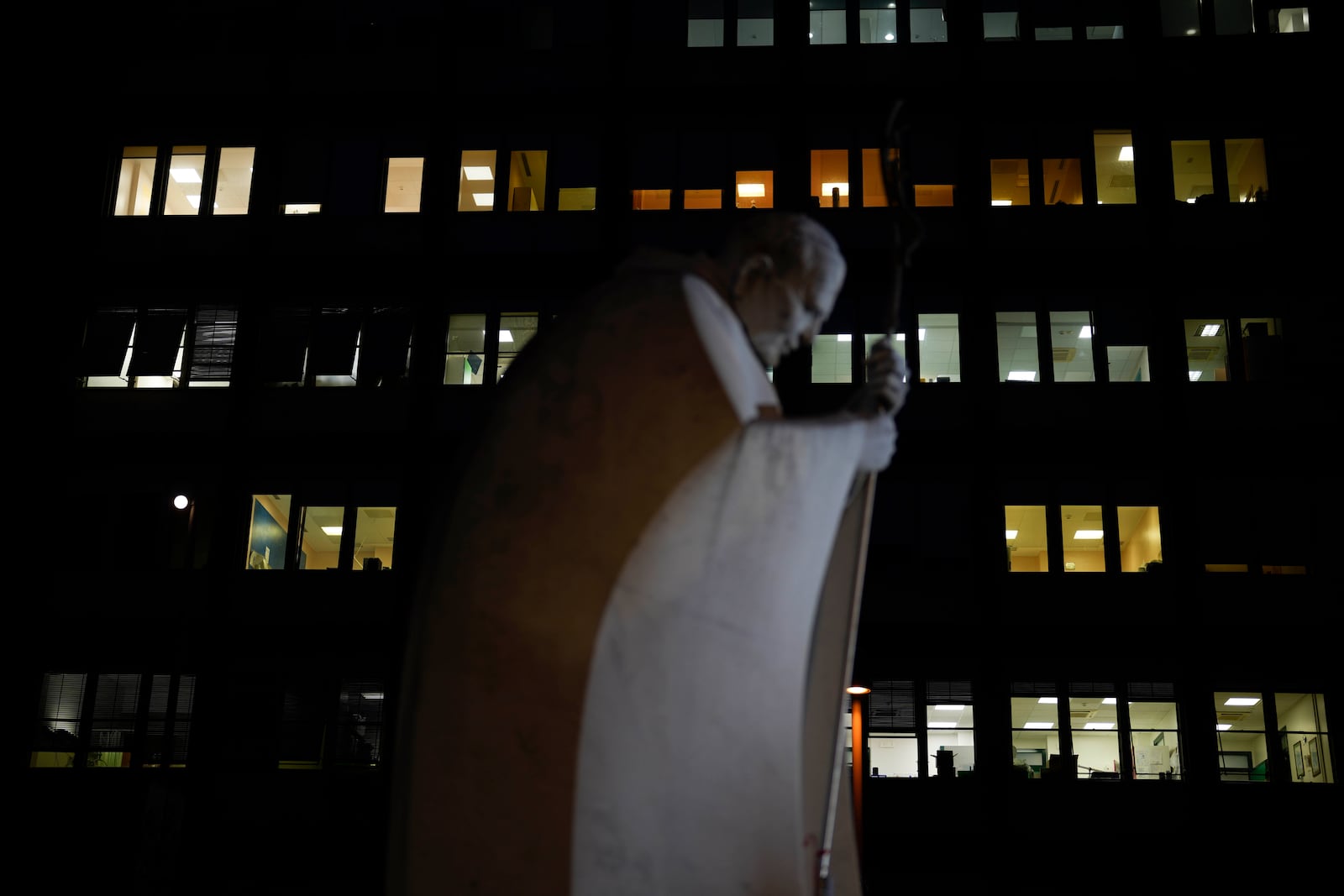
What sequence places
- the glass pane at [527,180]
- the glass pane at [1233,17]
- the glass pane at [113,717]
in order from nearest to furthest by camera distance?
the glass pane at [113,717]
the glass pane at [1233,17]
the glass pane at [527,180]

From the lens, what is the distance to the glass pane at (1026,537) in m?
31.5

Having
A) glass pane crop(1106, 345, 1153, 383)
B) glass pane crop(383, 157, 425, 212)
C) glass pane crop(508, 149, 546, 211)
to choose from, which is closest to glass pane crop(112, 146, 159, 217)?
glass pane crop(383, 157, 425, 212)

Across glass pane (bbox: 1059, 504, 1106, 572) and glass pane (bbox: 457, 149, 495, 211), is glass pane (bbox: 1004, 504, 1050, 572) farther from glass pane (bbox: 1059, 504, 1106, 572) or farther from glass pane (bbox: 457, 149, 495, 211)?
glass pane (bbox: 457, 149, 495, 211)

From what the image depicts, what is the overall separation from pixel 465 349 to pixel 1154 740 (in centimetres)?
1759

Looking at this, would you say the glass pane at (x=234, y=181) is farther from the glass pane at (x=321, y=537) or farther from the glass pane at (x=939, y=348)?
the glass pane at (x=939, y=348)

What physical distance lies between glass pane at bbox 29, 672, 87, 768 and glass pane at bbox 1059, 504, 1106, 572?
870 inches

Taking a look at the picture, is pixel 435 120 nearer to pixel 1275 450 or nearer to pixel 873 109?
pixel 873 109

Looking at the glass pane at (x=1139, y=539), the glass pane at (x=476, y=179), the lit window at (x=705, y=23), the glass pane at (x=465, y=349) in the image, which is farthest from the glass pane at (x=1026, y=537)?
the glass pane at (x=476, y=179)

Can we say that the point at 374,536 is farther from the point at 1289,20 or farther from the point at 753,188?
the point at 1289,20

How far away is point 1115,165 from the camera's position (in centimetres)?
3369

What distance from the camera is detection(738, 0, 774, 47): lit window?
113 feet

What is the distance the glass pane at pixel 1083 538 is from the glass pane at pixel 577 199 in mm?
12934

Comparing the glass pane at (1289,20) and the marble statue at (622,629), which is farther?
the glass pane at (1289,20)

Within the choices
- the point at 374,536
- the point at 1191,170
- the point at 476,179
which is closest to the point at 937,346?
the point at 1191,170
